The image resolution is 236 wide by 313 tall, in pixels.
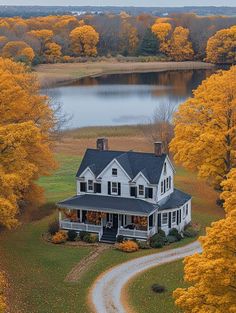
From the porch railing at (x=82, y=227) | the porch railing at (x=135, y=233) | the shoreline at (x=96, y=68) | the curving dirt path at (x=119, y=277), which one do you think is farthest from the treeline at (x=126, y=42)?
the curving dirt path at (x=119, y=277)

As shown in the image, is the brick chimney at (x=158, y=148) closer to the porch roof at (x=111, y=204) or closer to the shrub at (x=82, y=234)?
the porch roof at (x=111, y=204)

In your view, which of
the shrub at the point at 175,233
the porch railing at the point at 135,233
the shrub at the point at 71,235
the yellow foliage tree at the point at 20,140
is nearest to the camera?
the yellow foliage tree at the point at 20,140

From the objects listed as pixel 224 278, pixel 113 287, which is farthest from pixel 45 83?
pixel 224 278

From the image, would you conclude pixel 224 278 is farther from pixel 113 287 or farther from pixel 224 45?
pixel 224 45

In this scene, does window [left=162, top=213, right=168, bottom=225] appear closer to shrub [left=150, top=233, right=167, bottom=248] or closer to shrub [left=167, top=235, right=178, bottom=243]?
shrub [left=167, top=235, right=178, bottom=243]

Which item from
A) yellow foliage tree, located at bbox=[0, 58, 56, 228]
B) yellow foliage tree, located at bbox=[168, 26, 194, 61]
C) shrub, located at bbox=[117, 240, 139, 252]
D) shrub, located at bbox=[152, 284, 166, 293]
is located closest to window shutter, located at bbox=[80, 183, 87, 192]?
yellow foliage tree, located at bbox=[0, 58, 56, 228]

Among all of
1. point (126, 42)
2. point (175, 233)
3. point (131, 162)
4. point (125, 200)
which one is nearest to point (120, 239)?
point (125, 200)
